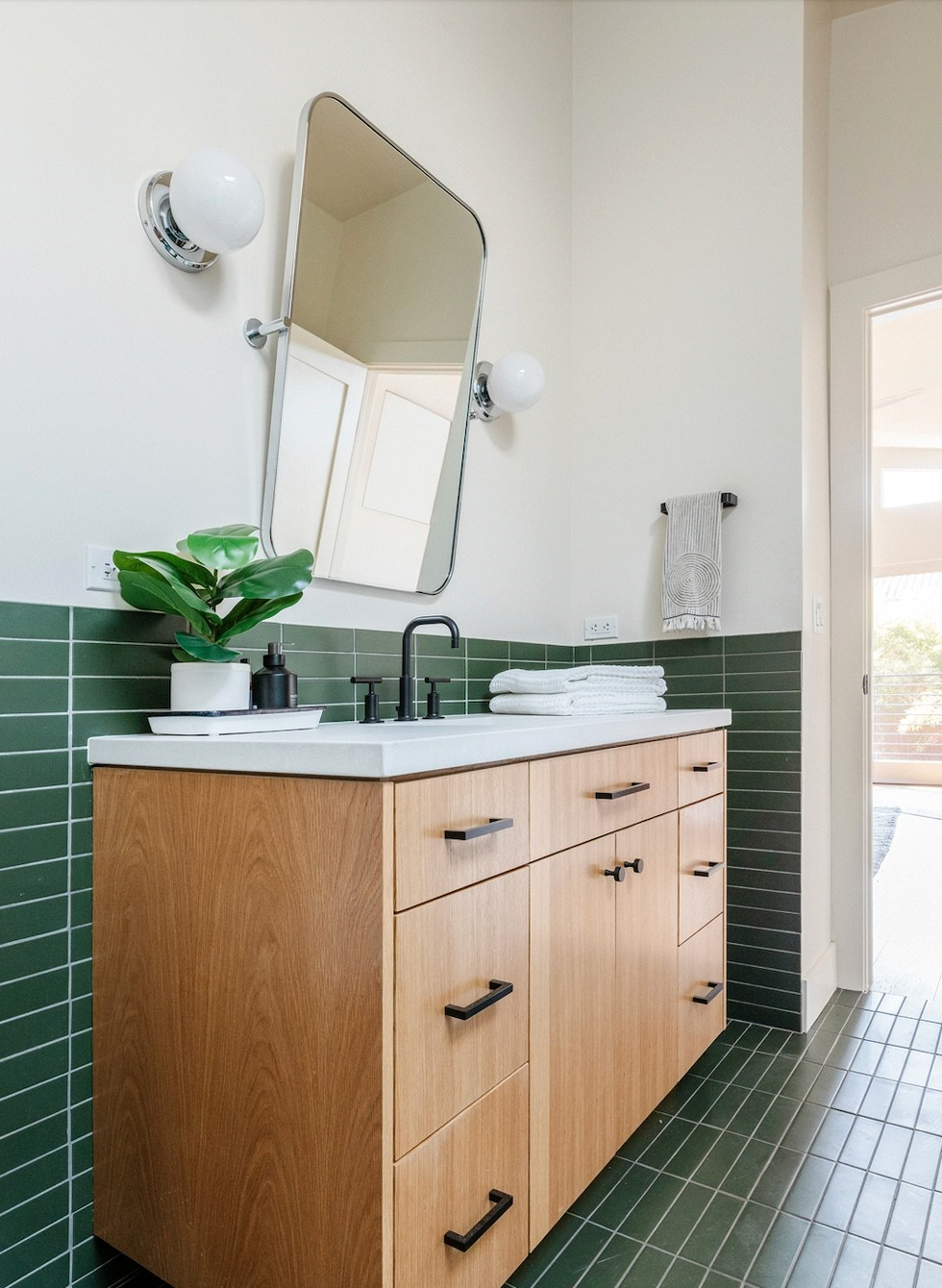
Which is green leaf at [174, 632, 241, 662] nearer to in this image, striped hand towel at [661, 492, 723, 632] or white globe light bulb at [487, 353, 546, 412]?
white globe light bulb at [487, 353, 546, 412]

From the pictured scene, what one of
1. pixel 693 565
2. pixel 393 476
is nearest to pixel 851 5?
pixel 693 565

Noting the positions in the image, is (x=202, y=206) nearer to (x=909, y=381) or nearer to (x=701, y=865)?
(x=701, y=865)

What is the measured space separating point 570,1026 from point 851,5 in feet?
10.1

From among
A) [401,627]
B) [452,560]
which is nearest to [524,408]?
[452,560]

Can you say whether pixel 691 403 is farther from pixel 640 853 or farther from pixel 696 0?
pixel 640 853

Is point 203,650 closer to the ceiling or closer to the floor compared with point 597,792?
closer to the ceiling

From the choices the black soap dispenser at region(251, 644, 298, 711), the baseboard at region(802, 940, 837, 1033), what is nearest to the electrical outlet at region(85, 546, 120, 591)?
the black soap dispenser at region(251, 644, 298, 711)

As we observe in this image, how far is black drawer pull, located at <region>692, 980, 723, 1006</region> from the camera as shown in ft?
5.90

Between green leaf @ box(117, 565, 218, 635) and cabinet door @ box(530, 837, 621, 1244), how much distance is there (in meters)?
0.62

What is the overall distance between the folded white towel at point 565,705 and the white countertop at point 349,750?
40cm

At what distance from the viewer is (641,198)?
8.43 ft

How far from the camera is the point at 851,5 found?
8.38 ft

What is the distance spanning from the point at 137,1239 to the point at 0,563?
3.24ft

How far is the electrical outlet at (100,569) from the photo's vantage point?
1254 millimetres
